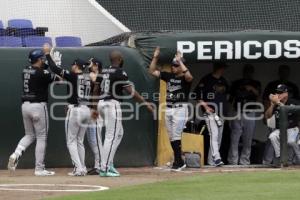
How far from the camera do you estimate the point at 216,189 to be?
9.18 metres

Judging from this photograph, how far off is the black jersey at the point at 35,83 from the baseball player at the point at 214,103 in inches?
111

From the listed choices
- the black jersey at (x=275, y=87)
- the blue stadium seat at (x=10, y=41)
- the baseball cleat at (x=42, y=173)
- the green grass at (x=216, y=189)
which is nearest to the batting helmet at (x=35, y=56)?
the baseball cleat at (x=42, y=173)

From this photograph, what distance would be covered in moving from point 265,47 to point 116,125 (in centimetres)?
335

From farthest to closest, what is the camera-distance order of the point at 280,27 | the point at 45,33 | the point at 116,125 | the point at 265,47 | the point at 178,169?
the point at 45,33 → the point at 280,27 → the point at 265,47 → the point at 178,169 → the point at 116,125

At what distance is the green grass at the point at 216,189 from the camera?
8438 millimetres

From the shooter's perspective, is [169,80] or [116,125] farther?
[169,80]

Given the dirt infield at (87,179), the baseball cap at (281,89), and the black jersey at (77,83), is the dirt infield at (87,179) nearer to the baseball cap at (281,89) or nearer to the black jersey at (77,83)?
the black jersey at (77,83)

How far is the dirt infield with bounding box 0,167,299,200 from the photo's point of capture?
368 inches

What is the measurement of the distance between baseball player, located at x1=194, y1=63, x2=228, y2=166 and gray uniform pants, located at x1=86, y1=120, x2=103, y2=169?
2.03 metres

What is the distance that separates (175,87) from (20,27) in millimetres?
4870

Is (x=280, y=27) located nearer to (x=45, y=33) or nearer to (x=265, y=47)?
(x=265, y=47)

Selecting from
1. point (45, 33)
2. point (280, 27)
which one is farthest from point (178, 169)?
point (45, 33)

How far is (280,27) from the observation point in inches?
602

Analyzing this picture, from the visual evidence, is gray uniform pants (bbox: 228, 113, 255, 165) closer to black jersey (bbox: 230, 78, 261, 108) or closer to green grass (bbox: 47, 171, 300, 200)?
black jersey (bbox: 230, 78, 261, 108)
